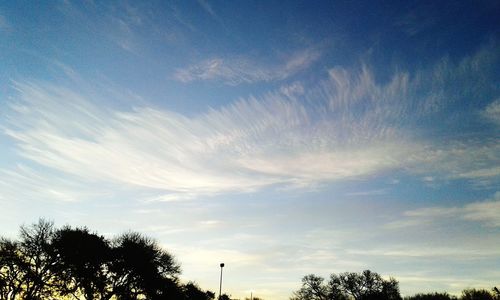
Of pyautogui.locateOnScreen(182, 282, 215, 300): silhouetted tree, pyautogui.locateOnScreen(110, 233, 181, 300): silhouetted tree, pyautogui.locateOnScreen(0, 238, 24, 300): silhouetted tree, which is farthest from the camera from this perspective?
pyautogui.locateOnScreen(182, 282, 215, 300): silhouetted tree

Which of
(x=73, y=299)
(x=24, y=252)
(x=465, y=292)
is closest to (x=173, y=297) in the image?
(x=73, y=299)

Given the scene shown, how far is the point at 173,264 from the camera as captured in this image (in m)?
51.5

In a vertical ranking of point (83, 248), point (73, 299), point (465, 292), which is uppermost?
point (83, 248)

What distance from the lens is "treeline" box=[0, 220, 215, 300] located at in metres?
39.1

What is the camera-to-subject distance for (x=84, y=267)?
42.7 metres

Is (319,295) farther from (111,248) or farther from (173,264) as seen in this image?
(111,248)

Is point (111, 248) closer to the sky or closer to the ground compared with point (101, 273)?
closer to the sky

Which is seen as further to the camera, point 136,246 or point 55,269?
point 136,246

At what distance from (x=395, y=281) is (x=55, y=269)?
89.2 meters

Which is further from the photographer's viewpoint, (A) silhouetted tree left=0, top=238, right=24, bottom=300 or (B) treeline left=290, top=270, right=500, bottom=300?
(B) treeline left=290, top=270, right=500, bottom=300

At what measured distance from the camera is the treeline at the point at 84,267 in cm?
3906

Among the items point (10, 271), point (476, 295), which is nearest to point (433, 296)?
point (476, 295)

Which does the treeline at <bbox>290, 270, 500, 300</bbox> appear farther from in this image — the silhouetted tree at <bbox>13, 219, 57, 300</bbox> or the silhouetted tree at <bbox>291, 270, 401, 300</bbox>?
the silhouetted tree at <bbox>13, 219, 57, 300</bbox>

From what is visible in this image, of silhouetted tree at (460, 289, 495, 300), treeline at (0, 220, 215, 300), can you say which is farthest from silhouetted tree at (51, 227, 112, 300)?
silhouetted tree at (460, 289, 495, 300)
